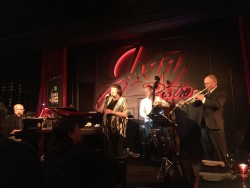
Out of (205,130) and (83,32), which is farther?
(83,32)

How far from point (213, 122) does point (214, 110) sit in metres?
0.23

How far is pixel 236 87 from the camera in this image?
5.31m

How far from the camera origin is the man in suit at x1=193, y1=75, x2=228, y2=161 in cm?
442

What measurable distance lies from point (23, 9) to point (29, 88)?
106 inches

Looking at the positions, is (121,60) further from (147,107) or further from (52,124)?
(52,124)

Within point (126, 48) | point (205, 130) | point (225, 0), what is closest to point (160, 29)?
point (126, 48)

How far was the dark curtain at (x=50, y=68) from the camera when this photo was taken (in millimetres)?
7625

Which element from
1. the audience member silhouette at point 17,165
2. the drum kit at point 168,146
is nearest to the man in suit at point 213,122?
the drum kit at point 168,146

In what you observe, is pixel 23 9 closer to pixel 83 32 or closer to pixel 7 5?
pixel 7 5

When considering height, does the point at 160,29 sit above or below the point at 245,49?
above

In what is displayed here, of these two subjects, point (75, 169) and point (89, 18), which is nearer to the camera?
point (75, 169)

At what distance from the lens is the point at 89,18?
6.76m

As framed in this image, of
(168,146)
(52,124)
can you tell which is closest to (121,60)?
(52,124)

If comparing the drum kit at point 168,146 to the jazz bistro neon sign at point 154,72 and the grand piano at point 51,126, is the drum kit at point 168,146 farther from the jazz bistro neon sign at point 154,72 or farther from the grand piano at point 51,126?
the jazz bistro neon sign at point 154,72
